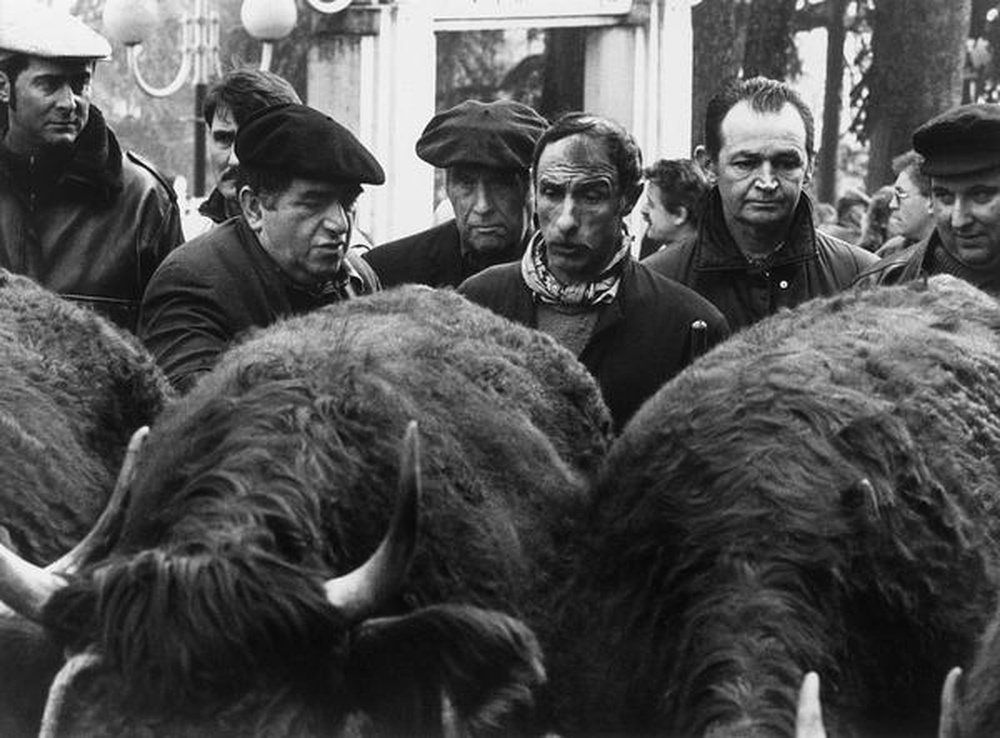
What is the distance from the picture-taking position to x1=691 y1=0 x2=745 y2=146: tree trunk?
21.3 m

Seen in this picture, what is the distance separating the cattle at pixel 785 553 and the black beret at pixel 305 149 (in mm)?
1548

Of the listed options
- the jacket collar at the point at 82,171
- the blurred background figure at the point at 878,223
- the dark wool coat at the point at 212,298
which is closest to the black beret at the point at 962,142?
the dark wool coat at the point at 212,298

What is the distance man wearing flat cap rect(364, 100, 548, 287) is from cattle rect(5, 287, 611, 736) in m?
2.40

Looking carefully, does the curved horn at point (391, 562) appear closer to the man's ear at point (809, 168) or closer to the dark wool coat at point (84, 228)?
the man's ear at point (809, 168)

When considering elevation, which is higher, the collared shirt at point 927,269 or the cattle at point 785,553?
the collared shirt at point 927,269

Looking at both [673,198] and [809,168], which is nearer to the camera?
[809,168]

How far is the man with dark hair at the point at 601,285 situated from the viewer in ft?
24.6

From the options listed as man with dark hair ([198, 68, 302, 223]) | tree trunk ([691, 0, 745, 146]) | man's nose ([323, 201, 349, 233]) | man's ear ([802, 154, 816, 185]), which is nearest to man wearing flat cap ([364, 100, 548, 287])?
man with dark hair ([198, 68, 302, 223])

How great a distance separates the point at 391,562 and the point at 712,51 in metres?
17.1

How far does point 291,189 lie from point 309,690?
8.83ft

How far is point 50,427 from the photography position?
6.68 metres

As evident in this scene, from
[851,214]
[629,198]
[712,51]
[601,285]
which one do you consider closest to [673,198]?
[629,198]

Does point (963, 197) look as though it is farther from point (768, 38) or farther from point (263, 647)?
point (768, 38)

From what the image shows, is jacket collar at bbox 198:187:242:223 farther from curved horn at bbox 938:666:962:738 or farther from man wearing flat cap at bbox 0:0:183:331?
curved horn at bbox 938:666:962:738
